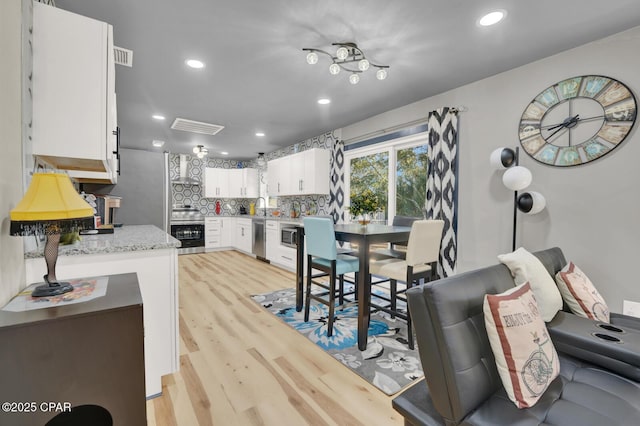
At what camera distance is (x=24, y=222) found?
1037 mm

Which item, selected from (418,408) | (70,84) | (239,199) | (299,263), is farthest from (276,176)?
(418,408)

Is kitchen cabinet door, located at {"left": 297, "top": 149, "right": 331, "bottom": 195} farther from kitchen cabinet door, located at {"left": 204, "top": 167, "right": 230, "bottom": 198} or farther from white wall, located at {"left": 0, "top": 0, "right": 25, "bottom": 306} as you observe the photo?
white wall, located at {"left": 0, "top": 0, "right": 25, "bottom": 306}

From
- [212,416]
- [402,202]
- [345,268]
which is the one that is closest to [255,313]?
[345,268]

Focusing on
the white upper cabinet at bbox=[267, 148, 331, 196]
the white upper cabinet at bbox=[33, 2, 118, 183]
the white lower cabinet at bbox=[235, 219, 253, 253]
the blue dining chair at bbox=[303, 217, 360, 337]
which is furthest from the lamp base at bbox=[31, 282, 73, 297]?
the white lower cabinet at bbox=[235, 219, 253, 253]

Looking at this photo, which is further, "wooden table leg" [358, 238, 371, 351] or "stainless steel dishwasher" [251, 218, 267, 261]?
"stainless steel dishwasher" [251, 218, 267, 261]

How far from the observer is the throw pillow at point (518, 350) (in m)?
1.01

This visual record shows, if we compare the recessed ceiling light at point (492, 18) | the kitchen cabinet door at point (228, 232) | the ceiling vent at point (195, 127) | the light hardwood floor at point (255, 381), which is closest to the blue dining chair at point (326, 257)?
the light hardwood floor at point (255, 381)

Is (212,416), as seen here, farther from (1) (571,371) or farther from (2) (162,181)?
(2) (162,181)

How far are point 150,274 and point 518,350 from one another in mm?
1945

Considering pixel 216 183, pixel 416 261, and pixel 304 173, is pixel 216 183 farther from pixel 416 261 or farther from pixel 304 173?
pixel 416 261

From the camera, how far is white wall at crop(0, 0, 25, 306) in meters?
1.12

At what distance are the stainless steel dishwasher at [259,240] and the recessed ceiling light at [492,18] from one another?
15.4 ft

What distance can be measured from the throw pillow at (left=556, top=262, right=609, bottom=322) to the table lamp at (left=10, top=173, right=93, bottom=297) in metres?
2.56

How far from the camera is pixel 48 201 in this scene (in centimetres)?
108
